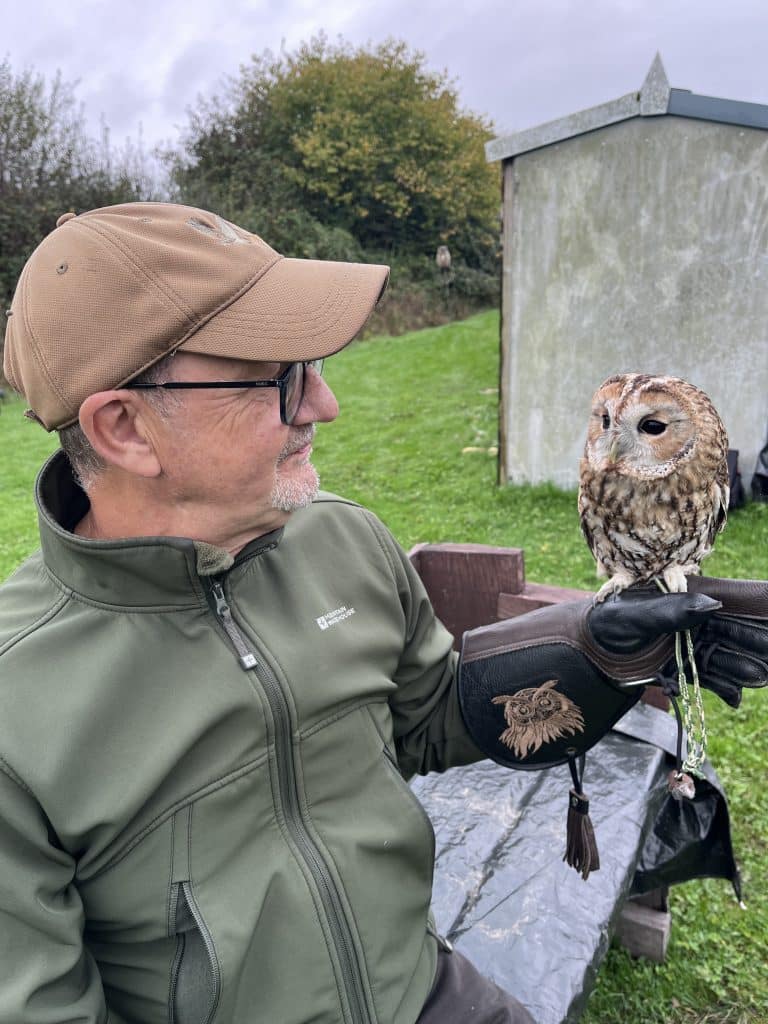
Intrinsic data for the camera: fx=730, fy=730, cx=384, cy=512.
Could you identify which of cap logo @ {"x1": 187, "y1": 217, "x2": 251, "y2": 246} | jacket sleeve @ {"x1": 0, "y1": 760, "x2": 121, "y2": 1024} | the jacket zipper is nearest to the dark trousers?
the jacket zipper

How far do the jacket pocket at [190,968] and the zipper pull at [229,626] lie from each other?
0.36m

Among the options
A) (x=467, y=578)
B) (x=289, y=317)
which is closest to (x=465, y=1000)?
(x=467, y=578)

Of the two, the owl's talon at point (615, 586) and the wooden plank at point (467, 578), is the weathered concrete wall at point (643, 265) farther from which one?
the owl's talon at point (615, 586)

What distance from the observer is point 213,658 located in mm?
1188

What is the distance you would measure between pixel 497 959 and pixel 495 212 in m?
18.8

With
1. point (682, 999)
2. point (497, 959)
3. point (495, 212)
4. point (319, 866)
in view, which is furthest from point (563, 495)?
point (495, 212)

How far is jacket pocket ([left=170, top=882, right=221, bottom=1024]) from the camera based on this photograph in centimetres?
111

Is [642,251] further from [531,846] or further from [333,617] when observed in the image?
[333,617]

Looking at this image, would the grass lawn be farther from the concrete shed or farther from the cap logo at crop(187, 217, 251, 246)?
the cap logo at crop(187, 217, 251, 246)

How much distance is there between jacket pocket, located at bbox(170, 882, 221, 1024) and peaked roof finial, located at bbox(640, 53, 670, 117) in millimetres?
4833

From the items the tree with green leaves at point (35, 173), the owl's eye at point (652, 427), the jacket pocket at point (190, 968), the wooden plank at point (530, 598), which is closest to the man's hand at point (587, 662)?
the owl's eye at point (652, 427)

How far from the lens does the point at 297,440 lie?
1.27 meters

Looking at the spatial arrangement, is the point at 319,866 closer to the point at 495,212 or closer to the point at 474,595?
the point at 474,595

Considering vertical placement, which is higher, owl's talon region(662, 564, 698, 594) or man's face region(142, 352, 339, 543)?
man's face region(142, 352, 339, 543)
